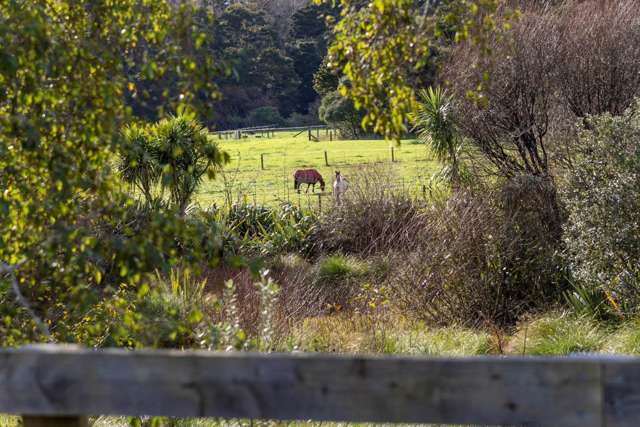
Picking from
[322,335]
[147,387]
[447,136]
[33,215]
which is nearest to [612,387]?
[147,387]

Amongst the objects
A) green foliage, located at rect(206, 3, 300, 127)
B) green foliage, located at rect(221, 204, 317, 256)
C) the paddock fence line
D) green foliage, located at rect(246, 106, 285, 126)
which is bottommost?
green foliage, located at rect(221, 204, 317, 256)

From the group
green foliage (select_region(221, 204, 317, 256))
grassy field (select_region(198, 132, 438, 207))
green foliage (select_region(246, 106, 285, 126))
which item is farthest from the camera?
green foliage (select_region(246, 106, 285, 126))

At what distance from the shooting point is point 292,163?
40.0 metres

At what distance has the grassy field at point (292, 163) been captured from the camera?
88.6ft

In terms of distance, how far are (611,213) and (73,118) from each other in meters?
7.98

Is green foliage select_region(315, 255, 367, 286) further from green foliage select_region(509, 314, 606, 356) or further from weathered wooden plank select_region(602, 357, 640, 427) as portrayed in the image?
weathered wooden plank select_region(602, 357, 640, 427)

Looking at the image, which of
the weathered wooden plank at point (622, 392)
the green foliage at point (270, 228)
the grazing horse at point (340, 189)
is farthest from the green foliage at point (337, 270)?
the weathered wooden plank at point (622, 392)

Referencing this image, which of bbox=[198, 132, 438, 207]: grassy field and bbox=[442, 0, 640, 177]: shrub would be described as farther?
bbox=[198, 132, 438, 207]: grassy field

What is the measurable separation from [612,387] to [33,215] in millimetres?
2502

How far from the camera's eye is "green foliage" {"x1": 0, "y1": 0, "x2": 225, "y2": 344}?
11.4 feet

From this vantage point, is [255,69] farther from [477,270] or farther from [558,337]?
[558,337]

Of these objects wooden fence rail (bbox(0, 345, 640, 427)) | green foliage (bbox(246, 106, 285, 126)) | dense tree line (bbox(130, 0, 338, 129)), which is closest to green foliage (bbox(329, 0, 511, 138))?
wooden fence rail (bbox(0, 345, 640, 427))

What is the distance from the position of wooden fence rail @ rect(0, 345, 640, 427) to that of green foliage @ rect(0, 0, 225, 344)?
829 mm

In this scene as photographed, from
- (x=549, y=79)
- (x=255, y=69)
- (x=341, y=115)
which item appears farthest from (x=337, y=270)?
(x=255, y=69)
